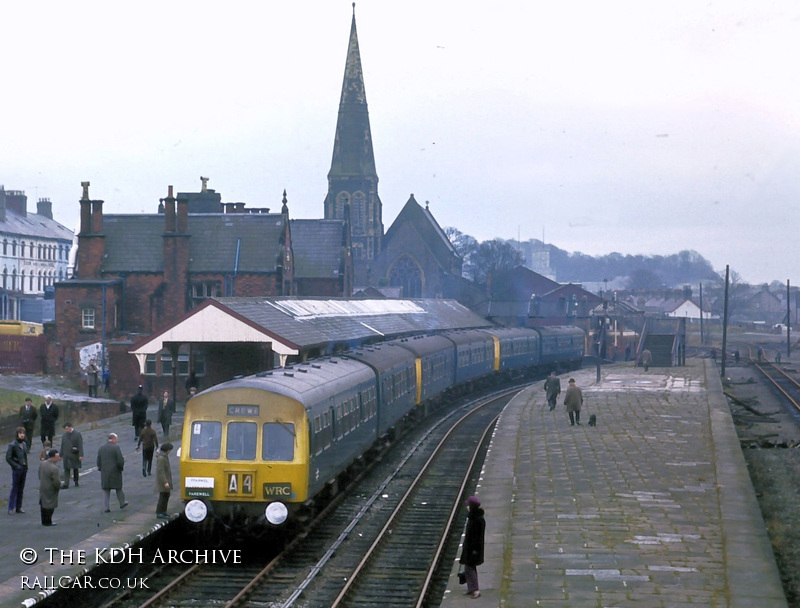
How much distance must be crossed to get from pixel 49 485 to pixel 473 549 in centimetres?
723

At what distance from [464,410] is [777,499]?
19.3m

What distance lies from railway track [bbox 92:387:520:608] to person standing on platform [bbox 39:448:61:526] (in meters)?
2.65

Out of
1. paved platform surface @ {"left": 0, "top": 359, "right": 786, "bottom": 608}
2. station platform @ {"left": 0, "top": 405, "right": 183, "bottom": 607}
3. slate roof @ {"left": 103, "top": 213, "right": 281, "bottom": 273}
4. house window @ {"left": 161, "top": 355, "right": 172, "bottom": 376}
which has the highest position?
slate roof @ {"left": 103, "top": 213, "right": 281, "bottom": 273}

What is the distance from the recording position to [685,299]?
14575 cm

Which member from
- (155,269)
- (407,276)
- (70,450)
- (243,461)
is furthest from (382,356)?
(407,276)

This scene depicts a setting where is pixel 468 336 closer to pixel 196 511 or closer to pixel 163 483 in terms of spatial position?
pixel 163 483

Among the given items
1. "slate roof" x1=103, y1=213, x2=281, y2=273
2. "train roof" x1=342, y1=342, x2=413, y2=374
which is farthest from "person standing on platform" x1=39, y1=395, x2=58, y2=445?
"slate roof" x1=103, y1=213, x2=281, y2=273

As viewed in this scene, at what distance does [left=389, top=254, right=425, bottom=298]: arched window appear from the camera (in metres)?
103

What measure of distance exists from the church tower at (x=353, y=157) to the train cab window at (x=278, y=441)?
84734 millimetres

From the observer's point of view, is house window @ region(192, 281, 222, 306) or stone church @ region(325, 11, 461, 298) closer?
house window @ region(192, 281, 222, 306)

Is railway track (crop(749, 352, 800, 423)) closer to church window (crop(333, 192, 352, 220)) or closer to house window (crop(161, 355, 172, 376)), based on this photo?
house window (crop(161, 355, 172, 376))

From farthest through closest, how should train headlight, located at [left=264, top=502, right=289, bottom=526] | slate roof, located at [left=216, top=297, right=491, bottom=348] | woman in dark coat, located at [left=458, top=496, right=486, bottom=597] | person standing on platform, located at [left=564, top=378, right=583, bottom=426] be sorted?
slate roof, located at [left=216, top=297, right=491, bottom=348]
person standing on platform, located at [left=564, top=378, right=583, bottom=426]
train headlight, located at [left=264, top=502, right=289, bottom=526]
woman in dark coat, located at [left=458, top=496, right=486, bottom=597]

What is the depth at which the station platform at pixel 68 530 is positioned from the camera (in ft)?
42.2

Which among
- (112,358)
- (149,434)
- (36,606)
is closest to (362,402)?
(149,434)
